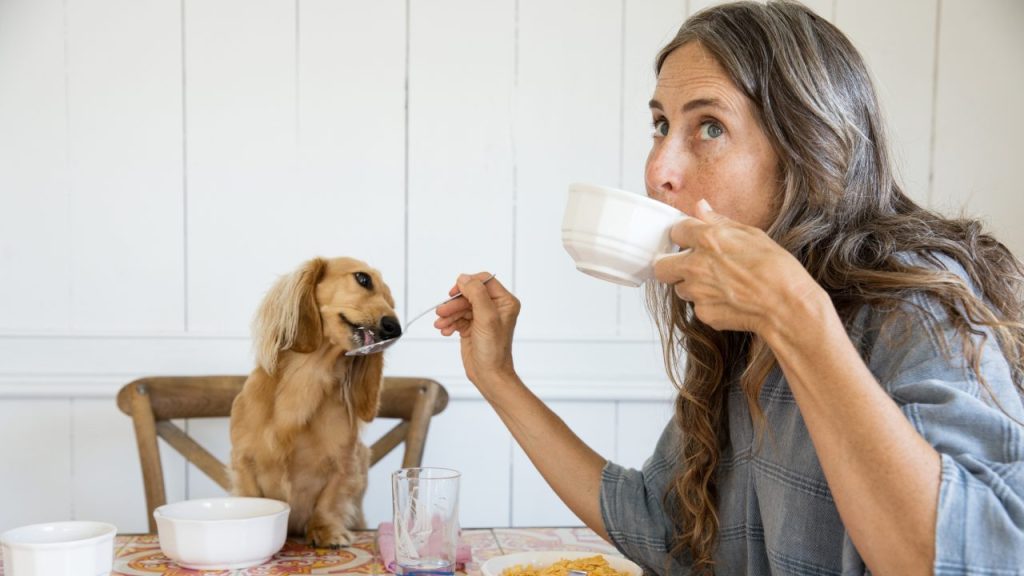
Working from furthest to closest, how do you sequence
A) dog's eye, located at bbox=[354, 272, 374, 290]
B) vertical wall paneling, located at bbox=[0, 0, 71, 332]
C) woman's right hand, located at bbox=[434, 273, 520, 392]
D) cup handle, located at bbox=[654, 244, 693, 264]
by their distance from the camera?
vertical wall paneling, located at bbox=[0, 0, 71, 332] → dog's eye, located at bbox=[354, 272, 374, 290] → woman's right hand, located at bbox=[434, 273, 520, 392] → cup handle, located at bbox=[654, 244, 693, 264]

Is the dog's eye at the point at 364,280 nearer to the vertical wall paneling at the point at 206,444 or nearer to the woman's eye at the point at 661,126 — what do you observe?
the woman's eye at the point at 661,126

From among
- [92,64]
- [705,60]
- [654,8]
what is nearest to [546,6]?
[654,8]

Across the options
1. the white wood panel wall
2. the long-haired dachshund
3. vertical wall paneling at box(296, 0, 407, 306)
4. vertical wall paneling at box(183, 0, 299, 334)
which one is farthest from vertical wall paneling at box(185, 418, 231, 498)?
the long-haired dachshund

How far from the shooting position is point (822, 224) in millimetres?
966

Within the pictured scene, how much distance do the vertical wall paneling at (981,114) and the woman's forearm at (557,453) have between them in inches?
55.3

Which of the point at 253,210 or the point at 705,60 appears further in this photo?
the point at 253,210

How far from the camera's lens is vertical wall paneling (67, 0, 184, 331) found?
1991mm

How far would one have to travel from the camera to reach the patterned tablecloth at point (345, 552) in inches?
46.1

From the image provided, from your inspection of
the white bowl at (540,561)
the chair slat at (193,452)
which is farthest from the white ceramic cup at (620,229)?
the chair slat at (193,452)

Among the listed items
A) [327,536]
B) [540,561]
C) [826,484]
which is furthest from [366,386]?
[826,484]

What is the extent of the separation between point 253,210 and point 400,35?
52cm

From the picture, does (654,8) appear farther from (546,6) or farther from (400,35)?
(400,35)

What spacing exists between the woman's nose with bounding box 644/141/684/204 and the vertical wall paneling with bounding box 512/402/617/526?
1200 mm

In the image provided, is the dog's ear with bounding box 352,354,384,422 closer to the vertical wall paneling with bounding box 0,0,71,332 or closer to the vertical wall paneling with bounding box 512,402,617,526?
the vertical wall paneling with bounding box 512,402,617,526
